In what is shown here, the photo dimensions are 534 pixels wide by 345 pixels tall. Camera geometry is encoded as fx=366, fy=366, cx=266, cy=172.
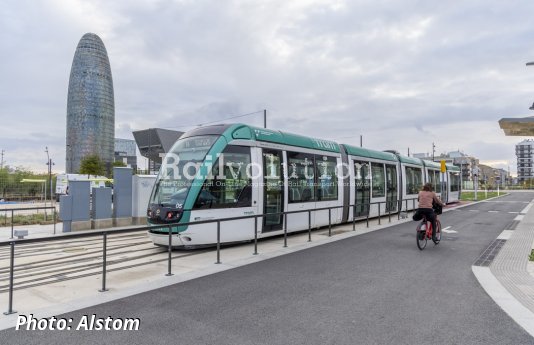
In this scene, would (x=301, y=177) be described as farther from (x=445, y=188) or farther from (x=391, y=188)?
(x=445, y=188)

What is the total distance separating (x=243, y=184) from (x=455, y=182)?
25272 mm

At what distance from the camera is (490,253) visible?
8852 millimetres

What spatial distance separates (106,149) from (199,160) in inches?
5120

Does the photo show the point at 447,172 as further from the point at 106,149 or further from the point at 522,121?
the point at 106,149

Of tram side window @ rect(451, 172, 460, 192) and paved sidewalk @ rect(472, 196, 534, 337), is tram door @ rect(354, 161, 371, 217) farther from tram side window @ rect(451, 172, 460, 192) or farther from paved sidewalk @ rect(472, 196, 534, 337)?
tram side window @ rect(451, 172, 460, 192)

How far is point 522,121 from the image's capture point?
38.4 ft

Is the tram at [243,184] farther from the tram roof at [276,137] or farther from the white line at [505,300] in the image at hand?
the white line at [505,300]

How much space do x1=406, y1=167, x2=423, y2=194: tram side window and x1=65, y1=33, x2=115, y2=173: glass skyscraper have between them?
111 meters

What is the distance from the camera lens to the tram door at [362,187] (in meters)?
14.6

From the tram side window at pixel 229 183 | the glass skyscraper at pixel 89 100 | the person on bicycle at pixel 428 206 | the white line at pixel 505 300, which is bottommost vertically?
the white line at pixel 505 300

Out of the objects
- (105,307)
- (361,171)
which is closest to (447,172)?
(361,171)

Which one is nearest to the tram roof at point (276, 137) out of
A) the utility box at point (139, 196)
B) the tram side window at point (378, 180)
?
the tram side window at point (378, 180)

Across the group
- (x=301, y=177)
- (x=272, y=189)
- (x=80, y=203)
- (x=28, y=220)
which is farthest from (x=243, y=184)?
(x=28, y=220)

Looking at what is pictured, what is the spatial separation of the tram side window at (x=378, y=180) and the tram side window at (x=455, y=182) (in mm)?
14433
